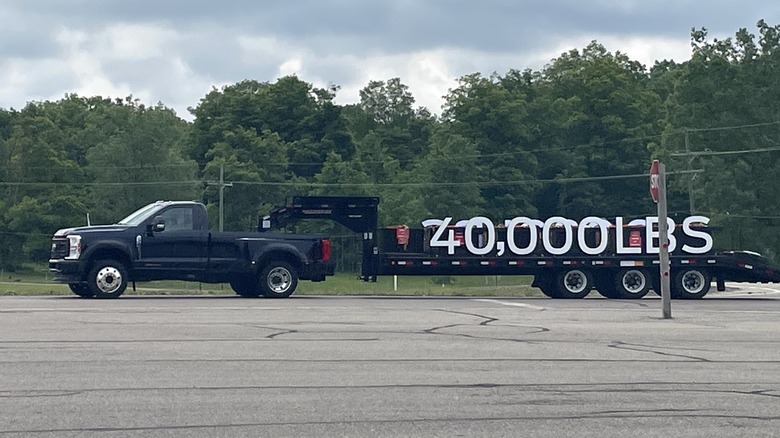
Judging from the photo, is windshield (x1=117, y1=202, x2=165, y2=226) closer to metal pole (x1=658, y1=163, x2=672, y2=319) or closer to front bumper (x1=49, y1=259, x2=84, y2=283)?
front bumper (x1=49, y1=259, x2=84, y2=283)

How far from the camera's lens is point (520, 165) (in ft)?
317

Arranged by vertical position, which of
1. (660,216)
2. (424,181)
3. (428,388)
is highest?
(424,181)

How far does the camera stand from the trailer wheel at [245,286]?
92.8 feet

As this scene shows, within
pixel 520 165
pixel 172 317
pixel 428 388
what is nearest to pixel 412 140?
pixel 520 165

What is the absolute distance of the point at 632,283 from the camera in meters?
31.5

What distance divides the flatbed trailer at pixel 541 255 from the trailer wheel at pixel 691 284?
24 mm

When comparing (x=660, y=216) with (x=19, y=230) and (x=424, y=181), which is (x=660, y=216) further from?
(x=19, y=230)

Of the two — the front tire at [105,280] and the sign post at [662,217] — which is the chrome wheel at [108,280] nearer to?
the front tire at [105,280]

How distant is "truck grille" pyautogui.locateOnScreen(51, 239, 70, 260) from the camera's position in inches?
1059

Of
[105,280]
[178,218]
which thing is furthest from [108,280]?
[178,218]

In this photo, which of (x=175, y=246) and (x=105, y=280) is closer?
(x=105, y=280)

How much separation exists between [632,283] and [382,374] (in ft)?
63.7

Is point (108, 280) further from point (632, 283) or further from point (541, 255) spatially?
point (632, 283)

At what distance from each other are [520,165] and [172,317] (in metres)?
77.2
